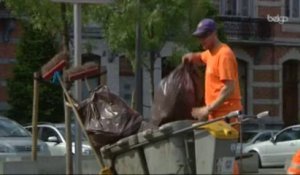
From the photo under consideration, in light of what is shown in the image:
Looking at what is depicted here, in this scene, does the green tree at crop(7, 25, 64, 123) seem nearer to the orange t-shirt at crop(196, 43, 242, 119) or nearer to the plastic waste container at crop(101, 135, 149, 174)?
the plastic waste container at crop(101, 135, 149, 174)

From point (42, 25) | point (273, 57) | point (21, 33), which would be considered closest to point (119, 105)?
point (42, 25)

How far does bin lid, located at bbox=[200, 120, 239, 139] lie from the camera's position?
8.27 metres

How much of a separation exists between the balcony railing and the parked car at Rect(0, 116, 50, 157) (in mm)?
18781

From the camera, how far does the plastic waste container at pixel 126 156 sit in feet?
29.1

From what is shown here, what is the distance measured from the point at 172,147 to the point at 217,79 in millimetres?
934

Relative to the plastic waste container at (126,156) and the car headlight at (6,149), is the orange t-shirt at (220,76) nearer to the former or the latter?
the plastic waste container at (126,156)

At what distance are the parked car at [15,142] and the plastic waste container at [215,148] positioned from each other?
37.0 feet

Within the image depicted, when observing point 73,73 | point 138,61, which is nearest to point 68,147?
point 73,73

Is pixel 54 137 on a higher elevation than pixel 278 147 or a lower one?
higher

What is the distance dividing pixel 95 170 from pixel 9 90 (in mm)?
24583

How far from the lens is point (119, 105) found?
31.1 feet

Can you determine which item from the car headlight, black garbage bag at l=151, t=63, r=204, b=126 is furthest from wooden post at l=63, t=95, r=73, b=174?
the car headlight

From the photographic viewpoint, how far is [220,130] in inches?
325

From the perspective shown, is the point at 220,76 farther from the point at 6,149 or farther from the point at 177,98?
the point at 6,149
